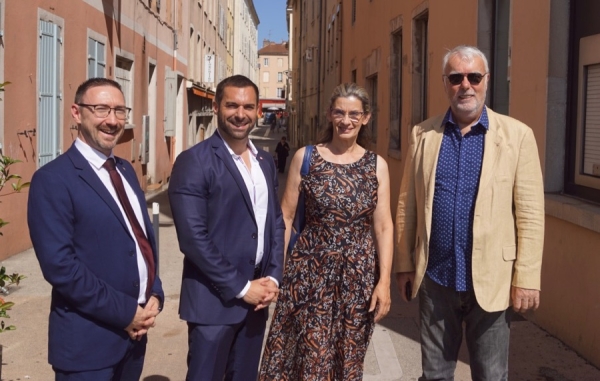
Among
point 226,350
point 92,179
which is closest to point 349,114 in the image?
point 226,350

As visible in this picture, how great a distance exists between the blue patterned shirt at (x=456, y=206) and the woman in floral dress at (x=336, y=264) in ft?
1.23

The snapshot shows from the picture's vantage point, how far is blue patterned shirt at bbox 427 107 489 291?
3463mm

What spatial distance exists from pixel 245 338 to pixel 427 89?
7889 millimetres

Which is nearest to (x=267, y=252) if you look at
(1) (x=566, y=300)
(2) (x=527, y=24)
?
(1) (x=566, y=300)

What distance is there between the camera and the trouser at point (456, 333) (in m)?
3.50

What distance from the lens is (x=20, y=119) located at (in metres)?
9.42

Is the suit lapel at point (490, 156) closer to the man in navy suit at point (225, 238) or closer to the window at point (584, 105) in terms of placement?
the man in navy suit at point (225, 238)

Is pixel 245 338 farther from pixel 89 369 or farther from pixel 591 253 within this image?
pixel 591 253

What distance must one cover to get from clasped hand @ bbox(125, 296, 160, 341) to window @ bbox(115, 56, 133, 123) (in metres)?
12.3

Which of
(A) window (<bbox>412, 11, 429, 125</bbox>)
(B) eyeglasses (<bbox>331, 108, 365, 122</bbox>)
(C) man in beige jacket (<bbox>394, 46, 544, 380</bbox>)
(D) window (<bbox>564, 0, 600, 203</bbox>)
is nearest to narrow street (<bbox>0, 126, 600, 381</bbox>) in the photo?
(D) window (<bbox>564, 0, 600, 203</bbox>)

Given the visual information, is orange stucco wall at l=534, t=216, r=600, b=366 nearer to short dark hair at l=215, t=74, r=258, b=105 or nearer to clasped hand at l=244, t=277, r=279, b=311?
clasped hand at l=244, t=277, r=279, b=311

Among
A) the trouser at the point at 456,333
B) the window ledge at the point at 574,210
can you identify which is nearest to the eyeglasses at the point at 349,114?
the trouser at the point at 456,333

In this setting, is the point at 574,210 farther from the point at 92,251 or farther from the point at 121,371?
the point at 92,251

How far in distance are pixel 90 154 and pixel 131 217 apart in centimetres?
29
